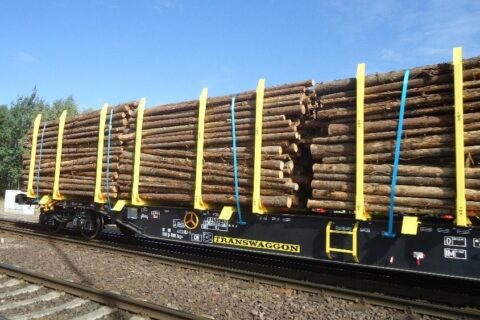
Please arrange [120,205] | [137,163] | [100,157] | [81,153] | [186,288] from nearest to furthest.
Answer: [186,288], [137,163], [120,205], [100,157], [81,153]

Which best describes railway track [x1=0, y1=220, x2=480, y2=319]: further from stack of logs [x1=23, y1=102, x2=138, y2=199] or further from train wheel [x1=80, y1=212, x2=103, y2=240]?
stack of logs [x1=23, y1=102, x2=138, y2=199]

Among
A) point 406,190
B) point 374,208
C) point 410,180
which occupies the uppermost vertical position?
point 410,180

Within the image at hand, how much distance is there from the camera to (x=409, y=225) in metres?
6.72

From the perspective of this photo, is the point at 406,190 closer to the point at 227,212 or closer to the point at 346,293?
the point at 346,293

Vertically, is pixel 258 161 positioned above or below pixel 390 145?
below

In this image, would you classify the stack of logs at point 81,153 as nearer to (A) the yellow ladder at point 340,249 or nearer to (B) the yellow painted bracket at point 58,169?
(B) the yellow painted bracket at point 58,169

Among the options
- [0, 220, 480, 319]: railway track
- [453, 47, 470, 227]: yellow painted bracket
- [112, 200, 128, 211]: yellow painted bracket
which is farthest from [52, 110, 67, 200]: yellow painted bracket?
[453, 47, 470, 227]: yellow painted bracket

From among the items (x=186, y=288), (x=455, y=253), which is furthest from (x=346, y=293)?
(x=186, y=288)

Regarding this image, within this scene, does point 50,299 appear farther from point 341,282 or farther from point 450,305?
point 450,305

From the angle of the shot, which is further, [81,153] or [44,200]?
[44,200]

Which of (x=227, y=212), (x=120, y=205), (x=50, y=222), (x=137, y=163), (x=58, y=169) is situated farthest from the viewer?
(x=50, y=222)

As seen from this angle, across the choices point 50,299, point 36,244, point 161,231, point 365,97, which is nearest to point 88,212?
point 36,244

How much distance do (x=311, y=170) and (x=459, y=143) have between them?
3257mm

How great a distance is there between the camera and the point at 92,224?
1216 cm
